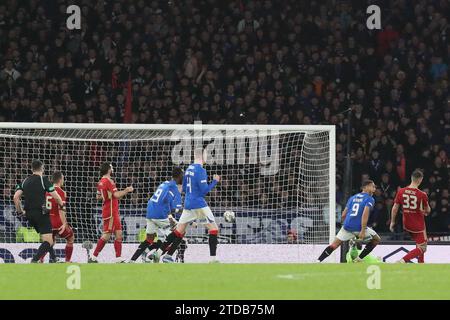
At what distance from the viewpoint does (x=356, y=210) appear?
18.6 metres

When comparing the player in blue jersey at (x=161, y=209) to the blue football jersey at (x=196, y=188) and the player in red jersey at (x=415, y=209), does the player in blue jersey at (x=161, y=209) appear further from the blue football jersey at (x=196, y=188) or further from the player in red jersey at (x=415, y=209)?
the player in red jersey at (x=415, y=209)

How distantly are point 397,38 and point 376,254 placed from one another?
7.37 metres

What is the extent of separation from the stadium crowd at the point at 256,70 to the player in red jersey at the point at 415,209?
11.6 ft

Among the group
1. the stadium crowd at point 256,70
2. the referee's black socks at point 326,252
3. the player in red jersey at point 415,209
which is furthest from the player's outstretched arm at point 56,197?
the stadium crowd at point 256,70

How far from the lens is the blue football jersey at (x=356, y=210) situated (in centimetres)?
1852

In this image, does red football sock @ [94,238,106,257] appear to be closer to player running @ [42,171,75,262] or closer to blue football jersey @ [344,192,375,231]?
player running @ [42,171,75,262]

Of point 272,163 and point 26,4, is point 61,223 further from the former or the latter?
point 26,4

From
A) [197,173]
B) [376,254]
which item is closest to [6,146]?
[197,173]

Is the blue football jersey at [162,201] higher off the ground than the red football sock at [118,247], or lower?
higher

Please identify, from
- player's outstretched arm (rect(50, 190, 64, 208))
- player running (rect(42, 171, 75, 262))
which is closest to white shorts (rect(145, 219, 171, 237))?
player running (rect(42, 171, 75, 262))

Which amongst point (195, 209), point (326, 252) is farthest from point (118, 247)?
point (326, 252)

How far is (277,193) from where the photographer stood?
21.1 meters

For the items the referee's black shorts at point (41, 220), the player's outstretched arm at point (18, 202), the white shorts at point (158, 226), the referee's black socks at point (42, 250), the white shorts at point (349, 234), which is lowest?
the referee's black socks at point (42, 250)

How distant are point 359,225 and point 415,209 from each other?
2.94 feet
